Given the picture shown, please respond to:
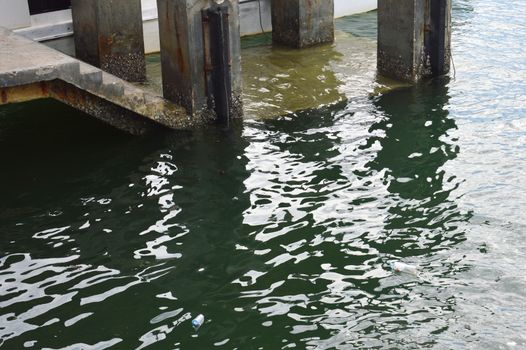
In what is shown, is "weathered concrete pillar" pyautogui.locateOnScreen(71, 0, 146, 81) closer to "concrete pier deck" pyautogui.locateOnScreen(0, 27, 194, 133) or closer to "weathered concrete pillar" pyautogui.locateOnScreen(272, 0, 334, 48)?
"concrete pier deck" pyautogui.locateOnScreen(0, 27, 194, 133)

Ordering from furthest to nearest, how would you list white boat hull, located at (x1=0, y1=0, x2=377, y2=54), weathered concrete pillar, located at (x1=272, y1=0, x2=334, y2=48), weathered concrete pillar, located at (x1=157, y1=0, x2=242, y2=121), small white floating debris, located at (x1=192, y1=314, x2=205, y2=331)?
weathered concrete pillar, located at (x1=272, y1=0, x2=334, y2=48), white boat hull, located at (x1=0, y1=0, x2=377, y2=54), weathered concrete pillar, located at (x1=157, y1=0, x2=242, y2=121), small white floating debris, located at (x1=192, y1=314, x2=205, y2=331)

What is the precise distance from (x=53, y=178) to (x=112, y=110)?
4.76ft

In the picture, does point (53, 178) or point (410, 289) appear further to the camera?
point (53, 178)

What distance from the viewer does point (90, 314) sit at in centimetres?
894

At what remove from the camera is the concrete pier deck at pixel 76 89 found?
453 inches

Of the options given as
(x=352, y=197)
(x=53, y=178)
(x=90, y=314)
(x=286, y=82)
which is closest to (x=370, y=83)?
(x=286, y=82)

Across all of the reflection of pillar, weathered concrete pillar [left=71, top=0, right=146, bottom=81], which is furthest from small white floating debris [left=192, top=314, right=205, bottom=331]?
weathered concrete pillar [left=71, top=0, right=146, bottom=81]

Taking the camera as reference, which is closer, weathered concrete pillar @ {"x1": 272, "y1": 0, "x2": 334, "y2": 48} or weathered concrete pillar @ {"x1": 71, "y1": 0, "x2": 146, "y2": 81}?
weathered concrete pillar @ {"x1": 71, "y1": 0, "x2": 146, "y2": 81}

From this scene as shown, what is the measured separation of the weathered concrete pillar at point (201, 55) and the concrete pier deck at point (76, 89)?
1.03 ft

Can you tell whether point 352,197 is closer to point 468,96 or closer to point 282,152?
point 282,152

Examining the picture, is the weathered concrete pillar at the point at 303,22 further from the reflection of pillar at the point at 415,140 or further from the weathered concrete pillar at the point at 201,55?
the weathered concrete pillar at the point at 201,55

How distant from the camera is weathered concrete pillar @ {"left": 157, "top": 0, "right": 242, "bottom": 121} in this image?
42.1 ft

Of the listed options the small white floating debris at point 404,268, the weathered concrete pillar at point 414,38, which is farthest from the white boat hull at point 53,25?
the small white floating debris at point 404,268

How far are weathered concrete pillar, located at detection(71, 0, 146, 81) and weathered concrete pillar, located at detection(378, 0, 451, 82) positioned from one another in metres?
4.11
